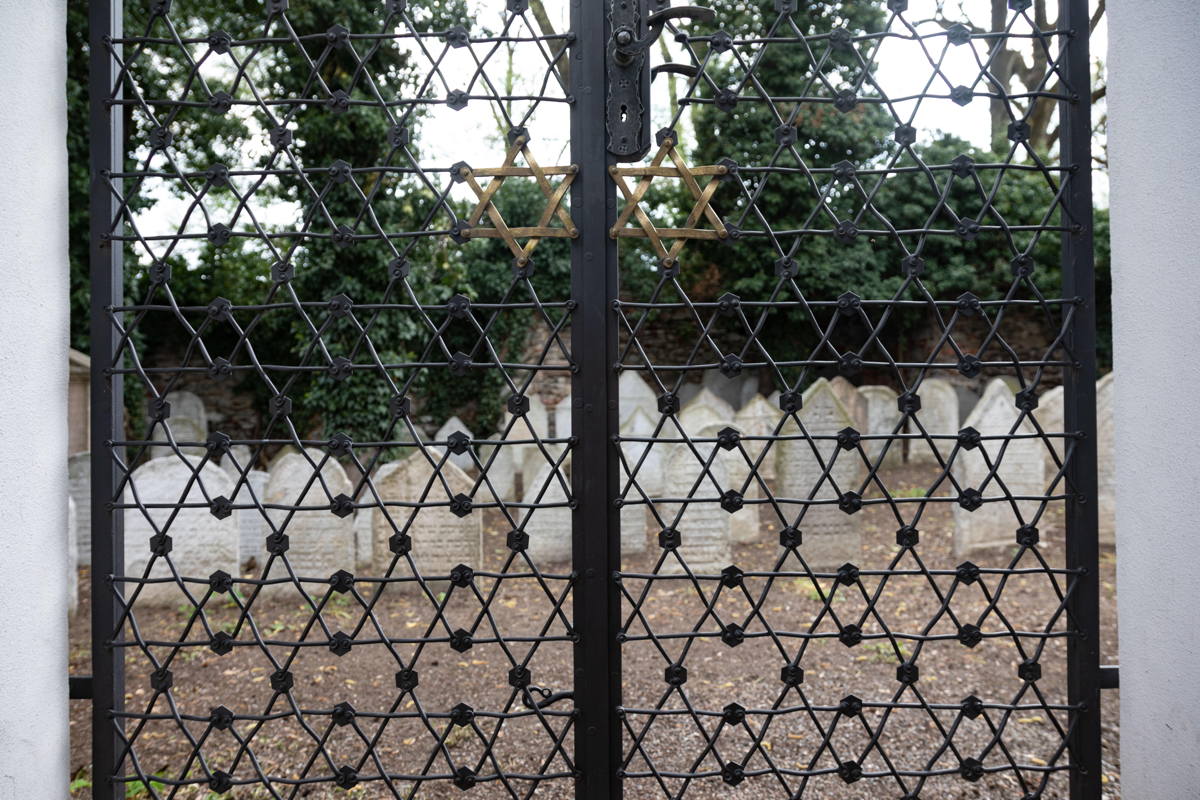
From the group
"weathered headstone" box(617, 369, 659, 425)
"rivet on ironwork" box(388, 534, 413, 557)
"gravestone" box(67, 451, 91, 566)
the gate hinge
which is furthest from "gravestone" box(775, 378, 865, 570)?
"gravestone" box(67, 451, 91, 566)

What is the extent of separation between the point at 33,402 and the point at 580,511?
1.60 metres

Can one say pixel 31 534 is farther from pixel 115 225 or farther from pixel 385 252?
pixel 385 252

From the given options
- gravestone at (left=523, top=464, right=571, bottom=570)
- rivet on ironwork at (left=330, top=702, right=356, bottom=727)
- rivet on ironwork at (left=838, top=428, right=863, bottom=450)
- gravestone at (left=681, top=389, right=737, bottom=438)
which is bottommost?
gravestone at (left=523, top=464, right=571, bottom=570)

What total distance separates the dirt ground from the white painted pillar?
30 centimetres

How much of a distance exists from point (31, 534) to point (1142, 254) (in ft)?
10.8

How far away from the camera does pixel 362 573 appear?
17.4 feet

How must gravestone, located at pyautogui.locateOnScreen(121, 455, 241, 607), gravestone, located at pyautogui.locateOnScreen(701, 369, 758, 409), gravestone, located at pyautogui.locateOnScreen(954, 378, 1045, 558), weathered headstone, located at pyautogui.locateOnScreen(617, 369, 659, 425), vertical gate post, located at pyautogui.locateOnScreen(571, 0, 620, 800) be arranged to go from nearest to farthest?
vertical gate post, located at pyautogui.locateOnScreen(571, 0, 620, 800)
gravestone, located at pyautogui.locateOnScreen(121, 455, 241, 607)
gravestone, located at pyautogui.locateOnScreen(954, 378, 1045, 558)
weathered headstone, located at pyautogui.locateOnScreen(617, 369, 659, 425)
gravestone, located at pyautogui.locateOnScreen(701, 369, 758, 409)

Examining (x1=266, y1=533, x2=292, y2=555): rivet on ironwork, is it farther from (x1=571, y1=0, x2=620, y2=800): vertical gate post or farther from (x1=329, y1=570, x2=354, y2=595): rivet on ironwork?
(x1=571, y1=0, x2=620, y2=800): vertical gate post

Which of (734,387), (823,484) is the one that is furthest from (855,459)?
(734,387)

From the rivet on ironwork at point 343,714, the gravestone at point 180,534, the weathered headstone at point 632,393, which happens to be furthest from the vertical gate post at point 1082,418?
the weathered headstone at point 632,393

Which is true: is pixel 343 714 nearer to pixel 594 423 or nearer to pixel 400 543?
pixel 400 543

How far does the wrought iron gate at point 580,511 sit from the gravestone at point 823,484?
0.04m

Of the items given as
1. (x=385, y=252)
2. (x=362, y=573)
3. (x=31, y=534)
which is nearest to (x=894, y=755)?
(x=31, y=534)

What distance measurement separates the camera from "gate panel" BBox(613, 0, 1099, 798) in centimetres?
209
